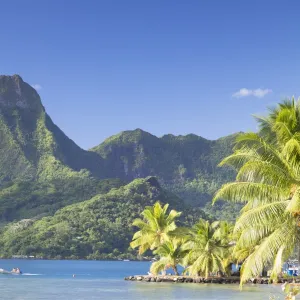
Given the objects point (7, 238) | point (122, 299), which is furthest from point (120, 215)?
point (122, 299)

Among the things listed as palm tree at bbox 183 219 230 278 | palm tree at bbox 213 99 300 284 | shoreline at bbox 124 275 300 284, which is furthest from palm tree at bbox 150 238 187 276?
palm tree at bbox 213 99 300 284

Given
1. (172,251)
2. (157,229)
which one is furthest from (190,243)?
(157,229)

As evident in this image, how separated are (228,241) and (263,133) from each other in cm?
3100

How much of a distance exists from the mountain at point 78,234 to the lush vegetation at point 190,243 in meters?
105

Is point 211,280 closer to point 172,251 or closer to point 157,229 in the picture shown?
point 172,251

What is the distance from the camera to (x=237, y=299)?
44.2 m

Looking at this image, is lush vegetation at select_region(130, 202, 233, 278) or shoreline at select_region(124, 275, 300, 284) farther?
shoreline at select_region(124, 275, 300, 284)

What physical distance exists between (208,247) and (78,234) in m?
120

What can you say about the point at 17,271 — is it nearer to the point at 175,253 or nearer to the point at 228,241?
Answer: the point at 175,253

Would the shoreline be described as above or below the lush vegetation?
below

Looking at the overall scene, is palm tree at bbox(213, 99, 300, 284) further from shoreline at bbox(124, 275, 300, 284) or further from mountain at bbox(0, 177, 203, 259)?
mountain at bbox(0, 177, 203, 259)

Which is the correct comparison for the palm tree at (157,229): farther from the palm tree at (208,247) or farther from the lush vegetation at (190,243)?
the palm tree at (208,247)

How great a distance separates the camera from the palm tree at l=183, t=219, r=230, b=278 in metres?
58.7

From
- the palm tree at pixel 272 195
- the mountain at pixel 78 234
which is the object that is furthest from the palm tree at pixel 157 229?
the mountain at pixel 78 234
